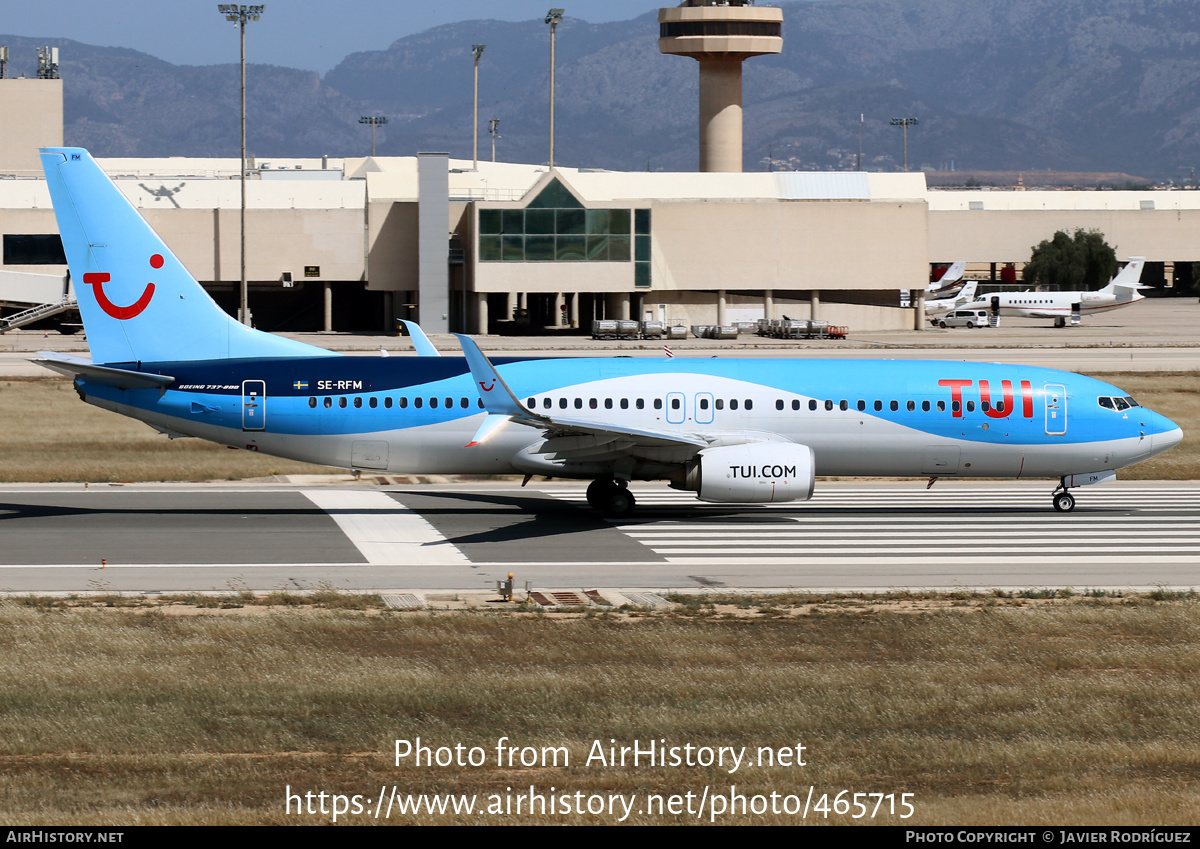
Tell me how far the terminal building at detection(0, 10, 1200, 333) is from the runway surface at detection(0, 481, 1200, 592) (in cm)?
7137

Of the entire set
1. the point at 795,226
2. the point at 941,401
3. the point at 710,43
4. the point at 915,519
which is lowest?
the point at 915,519

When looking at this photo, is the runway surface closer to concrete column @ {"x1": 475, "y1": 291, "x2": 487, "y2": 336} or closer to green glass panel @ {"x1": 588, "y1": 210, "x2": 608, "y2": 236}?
concrete column @ {"x1": 475, "y1": 291, "x2": 487, "y2": 336}

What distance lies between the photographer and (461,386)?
114ft

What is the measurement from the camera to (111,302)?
34.3m

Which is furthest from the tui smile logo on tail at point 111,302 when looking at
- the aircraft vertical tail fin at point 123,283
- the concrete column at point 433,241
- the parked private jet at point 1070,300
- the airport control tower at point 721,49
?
the parked private jet at point 1070,300

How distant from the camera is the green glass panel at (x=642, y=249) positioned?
112375 millimetres

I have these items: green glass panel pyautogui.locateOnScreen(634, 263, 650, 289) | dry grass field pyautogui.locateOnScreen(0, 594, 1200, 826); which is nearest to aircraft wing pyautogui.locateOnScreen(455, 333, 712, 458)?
dry grass field pyautogui.locateOnScreen(0, 594, 1200, 826)

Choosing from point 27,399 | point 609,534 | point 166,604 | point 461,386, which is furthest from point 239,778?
point 27,399

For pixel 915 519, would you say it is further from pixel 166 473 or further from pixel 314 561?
→ pixel 166 473

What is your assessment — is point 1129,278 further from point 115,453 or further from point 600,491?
point 115,453

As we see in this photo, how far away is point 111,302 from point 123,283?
56cm

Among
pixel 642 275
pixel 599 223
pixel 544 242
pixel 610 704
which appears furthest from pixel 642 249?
pixel 610 704

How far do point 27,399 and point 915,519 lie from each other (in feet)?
132

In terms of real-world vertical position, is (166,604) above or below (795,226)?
below
